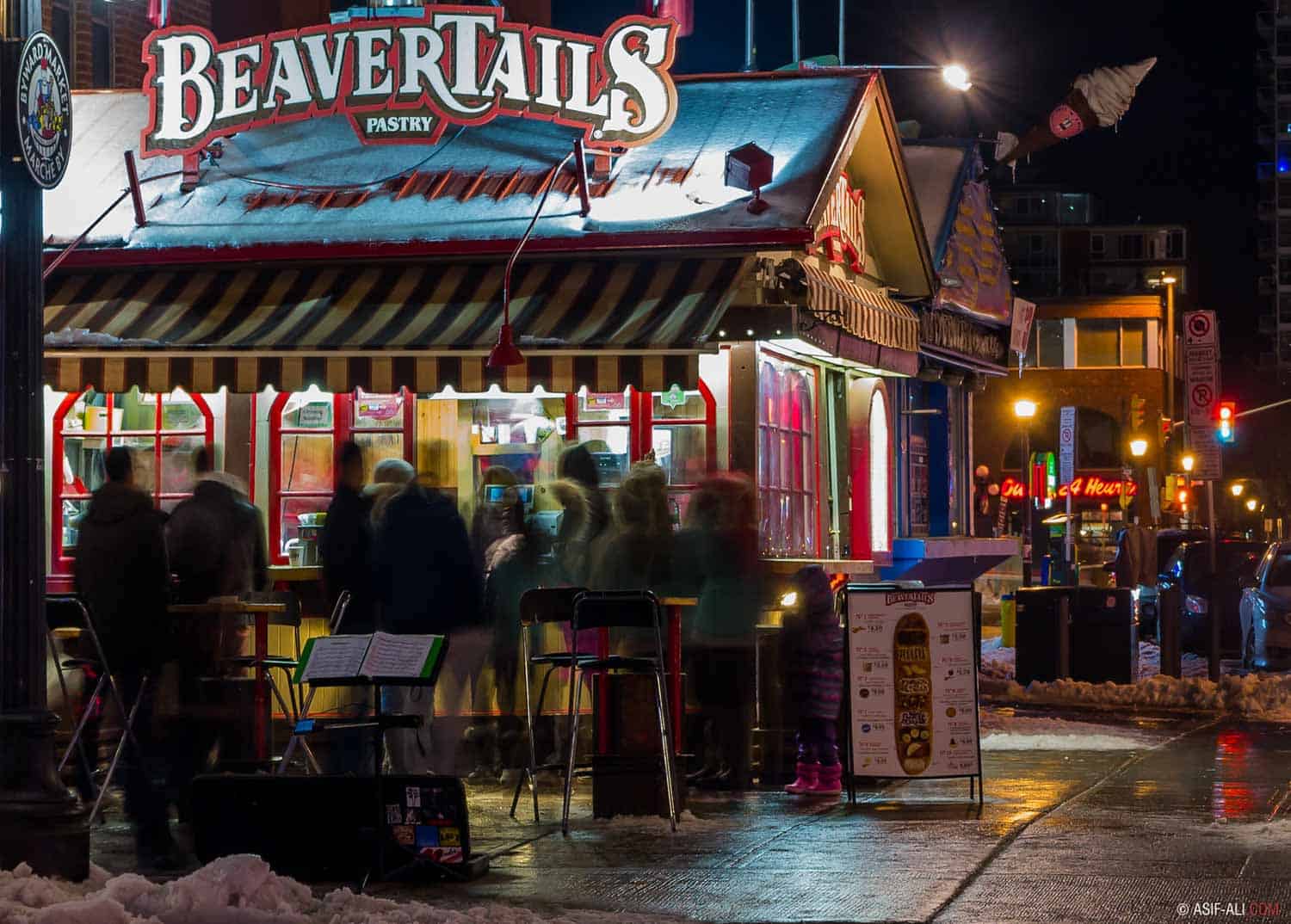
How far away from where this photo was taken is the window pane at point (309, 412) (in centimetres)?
1596

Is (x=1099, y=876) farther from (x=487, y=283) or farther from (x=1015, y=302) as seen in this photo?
(x=1015, y=302)

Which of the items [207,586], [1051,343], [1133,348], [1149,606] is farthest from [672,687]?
[1133,348]

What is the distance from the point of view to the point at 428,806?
358 inches

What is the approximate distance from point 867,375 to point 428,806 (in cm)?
1112

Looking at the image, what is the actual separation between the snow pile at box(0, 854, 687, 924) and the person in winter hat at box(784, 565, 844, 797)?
4.88 m

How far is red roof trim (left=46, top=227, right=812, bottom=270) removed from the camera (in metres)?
14.4

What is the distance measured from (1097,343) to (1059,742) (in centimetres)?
6388

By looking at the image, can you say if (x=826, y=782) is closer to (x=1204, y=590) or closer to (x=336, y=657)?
(x=336, y=657)

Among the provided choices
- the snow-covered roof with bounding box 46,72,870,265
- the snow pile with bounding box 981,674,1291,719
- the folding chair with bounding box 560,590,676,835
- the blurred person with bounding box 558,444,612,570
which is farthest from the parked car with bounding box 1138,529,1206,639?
the folding chair with bounding box 560,590,676,835

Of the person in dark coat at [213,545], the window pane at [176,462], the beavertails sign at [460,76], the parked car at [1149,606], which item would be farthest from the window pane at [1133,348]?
the person in dark coat at [213,545]

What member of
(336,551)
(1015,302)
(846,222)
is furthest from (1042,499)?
(336,551)

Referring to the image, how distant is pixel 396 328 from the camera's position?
14516mm

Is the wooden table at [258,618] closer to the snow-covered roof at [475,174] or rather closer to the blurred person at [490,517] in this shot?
the blurred person at [490,517]

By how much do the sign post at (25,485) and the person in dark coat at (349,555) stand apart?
3.97m
